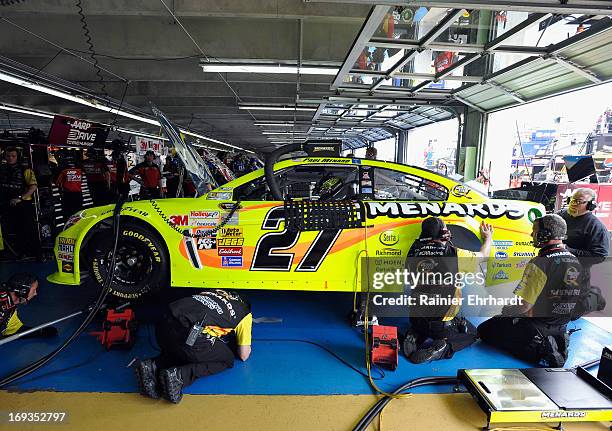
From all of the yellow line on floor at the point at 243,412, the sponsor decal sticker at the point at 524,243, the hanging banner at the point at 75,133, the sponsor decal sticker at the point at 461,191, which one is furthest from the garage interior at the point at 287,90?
the sponsor decal sticker at the point at 461,191

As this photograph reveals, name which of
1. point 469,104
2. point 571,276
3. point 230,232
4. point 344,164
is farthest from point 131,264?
point 469,104

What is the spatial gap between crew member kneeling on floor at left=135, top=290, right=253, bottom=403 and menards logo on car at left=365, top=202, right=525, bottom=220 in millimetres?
1611

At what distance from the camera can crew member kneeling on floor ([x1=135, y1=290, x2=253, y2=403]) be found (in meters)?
2.39

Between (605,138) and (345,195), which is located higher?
(605,138)

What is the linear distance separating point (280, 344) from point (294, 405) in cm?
83

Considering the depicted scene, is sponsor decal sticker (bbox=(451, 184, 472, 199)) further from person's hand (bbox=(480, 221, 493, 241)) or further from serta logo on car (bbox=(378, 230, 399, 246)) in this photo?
serta logo on car (bbox=(378, 230, 399, 246))

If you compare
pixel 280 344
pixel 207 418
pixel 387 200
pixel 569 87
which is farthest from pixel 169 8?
pixel 569 87

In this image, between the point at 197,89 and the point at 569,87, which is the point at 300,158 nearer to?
the point at 569,87

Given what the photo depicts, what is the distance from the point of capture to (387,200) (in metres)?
3.63

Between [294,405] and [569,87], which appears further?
[569,87]

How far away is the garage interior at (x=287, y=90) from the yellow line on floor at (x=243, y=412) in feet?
0.03

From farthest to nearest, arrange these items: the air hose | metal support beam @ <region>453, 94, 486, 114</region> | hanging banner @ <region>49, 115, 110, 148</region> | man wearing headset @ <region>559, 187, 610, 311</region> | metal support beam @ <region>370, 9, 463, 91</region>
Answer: metal support beam @ <region>453, 94, 486, 114</region>
hanging banner @ <region>49, 115, 110, 148</region>
metal support beam @ <region>370, 9, 463, 91</region>
man wearing headset @ <region>559, 187, 610, 311</region>
the air hose

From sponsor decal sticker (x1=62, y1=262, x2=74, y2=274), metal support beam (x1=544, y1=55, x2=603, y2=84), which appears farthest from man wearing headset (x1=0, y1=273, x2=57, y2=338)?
metal support beam (x1=544, y1=55, x2=603, y2=84)

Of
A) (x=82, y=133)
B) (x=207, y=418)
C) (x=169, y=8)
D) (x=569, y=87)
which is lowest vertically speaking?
(x=207, y=418)
